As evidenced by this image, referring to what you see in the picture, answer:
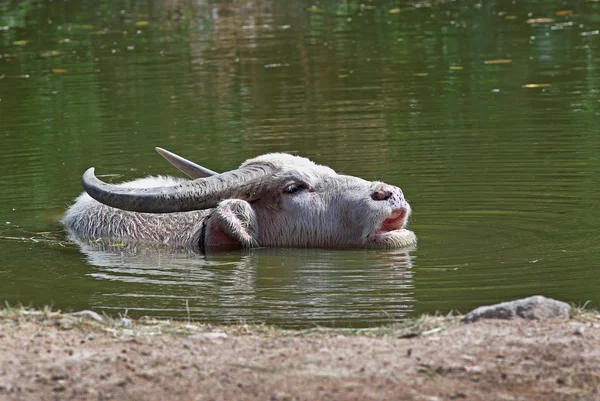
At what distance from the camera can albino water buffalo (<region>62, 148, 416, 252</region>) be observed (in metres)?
9.15

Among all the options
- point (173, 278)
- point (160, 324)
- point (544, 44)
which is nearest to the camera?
point (160, 324)

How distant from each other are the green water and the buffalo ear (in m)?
0.16

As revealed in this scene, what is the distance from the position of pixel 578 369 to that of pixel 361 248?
4.22 metres

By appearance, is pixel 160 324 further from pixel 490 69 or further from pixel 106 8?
pixel 106 8

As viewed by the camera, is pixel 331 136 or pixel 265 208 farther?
pixel 331 136

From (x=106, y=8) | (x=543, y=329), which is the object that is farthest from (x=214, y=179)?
(x=106, y=8)

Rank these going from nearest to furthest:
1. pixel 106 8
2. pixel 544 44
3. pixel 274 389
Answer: pixel 274 389
pixel 544 44
pixel 106 8

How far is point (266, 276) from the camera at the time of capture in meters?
8.57

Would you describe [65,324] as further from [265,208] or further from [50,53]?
[50,53]

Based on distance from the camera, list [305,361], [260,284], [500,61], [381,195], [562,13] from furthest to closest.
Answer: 1. [562,13]
2. [500,61]
3. [381,195]
4. [260,284]
5. [305,361]

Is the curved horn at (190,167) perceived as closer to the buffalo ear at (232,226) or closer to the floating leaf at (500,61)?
the buffalo ear at (232,226)

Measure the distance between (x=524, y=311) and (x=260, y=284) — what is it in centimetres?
255

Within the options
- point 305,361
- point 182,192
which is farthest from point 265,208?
point 305,361

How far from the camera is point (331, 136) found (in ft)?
46.7
